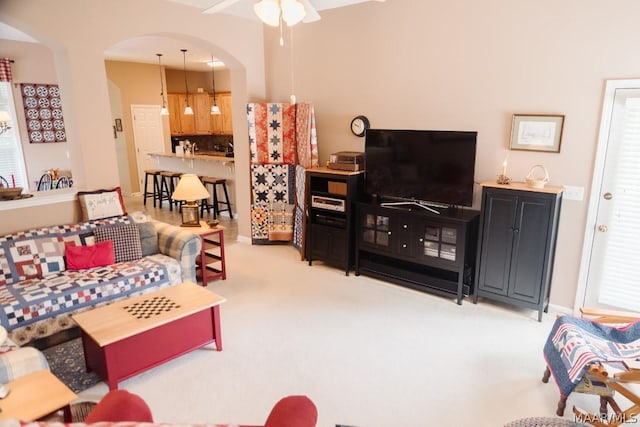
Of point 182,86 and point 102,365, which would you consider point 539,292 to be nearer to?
point 102,365

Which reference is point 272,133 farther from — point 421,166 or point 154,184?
point 154,184

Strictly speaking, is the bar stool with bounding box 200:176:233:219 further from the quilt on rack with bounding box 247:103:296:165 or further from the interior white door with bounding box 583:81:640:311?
the interior white door with bounding box 583:81:640:311

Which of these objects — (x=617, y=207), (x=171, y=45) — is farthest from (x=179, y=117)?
(x=617, y=207)

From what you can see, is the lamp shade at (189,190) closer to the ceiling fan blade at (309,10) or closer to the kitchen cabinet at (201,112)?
the ceiling fan blade at (309,10)

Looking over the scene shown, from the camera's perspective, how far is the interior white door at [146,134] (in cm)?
885

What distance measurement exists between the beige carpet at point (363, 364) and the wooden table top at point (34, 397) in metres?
0.67

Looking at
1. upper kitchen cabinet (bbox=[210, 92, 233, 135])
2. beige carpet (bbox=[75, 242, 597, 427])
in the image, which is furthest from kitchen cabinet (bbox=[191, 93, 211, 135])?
beige carpet (bbox=[75, 242, 597, 427])

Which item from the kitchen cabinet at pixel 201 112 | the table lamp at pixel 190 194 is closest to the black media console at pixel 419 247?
the table lamp at pixel 190 194

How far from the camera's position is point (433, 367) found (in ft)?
9.67

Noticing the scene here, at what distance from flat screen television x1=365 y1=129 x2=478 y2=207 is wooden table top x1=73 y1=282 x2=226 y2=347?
2247mm

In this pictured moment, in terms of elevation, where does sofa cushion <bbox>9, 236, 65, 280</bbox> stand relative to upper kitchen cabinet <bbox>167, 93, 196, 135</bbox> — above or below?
below

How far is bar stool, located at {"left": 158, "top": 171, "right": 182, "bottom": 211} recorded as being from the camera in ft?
25.8

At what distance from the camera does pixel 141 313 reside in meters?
2.83

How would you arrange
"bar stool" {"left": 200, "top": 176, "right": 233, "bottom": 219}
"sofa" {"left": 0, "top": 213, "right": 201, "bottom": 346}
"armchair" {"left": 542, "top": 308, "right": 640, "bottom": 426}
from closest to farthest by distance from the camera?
"armchair" {"left": 542, "top": 308, "right": 640, "bottom": 426} < "sofa" {"left": 0, "top": 213, "right": 201, "bottom": 346} < "bar stool" {"left": 200, "top": 176, "right": 233, "bottom": 219}
